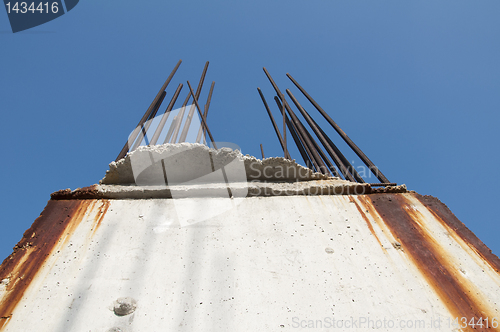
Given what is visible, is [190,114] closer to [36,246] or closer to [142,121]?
[142,121]

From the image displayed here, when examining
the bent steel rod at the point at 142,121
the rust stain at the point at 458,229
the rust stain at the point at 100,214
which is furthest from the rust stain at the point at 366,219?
the bent steel rod at the point at 142,121

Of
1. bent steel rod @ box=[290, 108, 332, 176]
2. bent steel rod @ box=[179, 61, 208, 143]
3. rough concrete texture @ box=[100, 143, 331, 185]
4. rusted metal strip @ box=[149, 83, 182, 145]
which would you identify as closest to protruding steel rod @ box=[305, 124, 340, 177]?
bent steel rod @ box=[290, 108, 332, 176]

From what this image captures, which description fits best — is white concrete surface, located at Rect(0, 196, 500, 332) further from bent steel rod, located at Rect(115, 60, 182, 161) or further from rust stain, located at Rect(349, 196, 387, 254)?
bent steel rod, located at Rect(115, 60, 182, 161)

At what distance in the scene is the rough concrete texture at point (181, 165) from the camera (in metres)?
3.10

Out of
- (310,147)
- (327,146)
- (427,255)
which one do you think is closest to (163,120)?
(310,147)

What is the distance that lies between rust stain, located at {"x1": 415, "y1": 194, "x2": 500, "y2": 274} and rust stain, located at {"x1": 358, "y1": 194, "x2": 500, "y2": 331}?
19 cm

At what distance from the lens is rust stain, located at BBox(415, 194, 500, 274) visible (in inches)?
94.4

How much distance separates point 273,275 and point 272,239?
35 centimetres

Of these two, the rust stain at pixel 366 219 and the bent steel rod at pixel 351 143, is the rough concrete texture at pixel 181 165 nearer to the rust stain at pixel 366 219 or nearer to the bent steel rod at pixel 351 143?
the rust stain at pixel 366 219

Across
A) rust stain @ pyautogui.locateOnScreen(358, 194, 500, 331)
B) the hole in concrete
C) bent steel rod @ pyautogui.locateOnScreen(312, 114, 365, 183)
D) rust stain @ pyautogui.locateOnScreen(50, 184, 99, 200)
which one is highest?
bent steel rod @ pyautogui.locateOnScreen(312, 114, 365, 183)

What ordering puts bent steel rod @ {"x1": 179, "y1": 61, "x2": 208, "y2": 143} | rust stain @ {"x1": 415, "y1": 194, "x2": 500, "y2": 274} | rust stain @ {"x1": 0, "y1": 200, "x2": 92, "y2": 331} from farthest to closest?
bent steel rod @ {"x1": 179, "y1": 61, "x2": 208, "y2": 143} < rust stain @ {"x1": 415, "y1": 194, "x2": 500, "y2": 274} < rust stain @ {"x1": 0, "y1": 200, "x2": 92, "y2": 331}

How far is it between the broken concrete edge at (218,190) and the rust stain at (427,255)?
15 centimetres

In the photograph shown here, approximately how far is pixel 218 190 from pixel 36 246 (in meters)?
1.52

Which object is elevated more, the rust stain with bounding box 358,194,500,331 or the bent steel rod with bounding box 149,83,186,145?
the bent steel rod with bounding box 149,83,186,145
